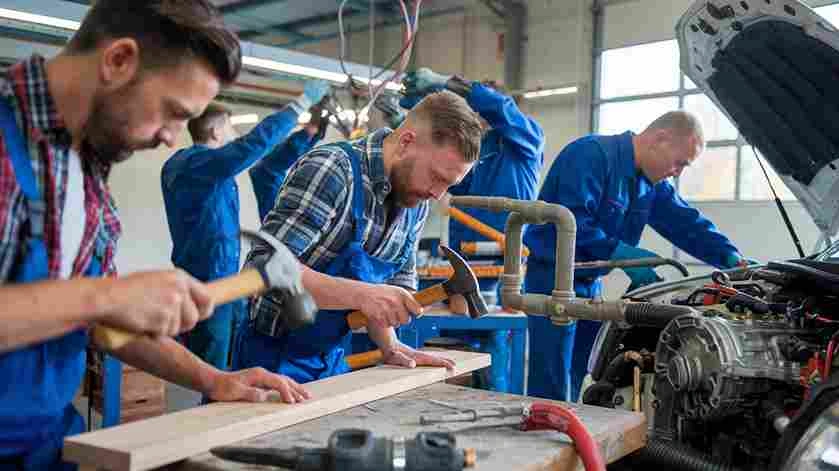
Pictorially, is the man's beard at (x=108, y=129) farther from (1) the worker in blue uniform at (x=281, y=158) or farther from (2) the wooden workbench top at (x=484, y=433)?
(1) the worker in blue uniform at (x=281, y=158)

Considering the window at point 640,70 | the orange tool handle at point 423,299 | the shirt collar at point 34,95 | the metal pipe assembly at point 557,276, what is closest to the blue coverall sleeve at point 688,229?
the metal pipe assembly at point 557,276

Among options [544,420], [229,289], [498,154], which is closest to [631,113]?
[498,154]

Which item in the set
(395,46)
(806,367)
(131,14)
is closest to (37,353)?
(131,14)

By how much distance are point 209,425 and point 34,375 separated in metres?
0.33

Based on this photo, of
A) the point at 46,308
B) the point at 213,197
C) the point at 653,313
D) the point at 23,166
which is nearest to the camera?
the point at 46,308

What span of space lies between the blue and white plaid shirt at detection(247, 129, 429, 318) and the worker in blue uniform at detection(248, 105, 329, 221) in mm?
2030

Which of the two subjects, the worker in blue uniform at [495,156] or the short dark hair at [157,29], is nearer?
the short dark hair at [157,29]

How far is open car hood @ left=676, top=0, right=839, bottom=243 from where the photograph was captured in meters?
2.02

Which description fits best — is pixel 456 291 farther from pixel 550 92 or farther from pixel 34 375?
pixel 550 92

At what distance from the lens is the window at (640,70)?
8.25 m

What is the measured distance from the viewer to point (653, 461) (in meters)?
1.69

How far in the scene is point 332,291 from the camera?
1774mm

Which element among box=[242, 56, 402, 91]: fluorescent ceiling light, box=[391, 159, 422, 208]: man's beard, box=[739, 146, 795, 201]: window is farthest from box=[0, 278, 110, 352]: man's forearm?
box=[739, 146, 795, 201]: window

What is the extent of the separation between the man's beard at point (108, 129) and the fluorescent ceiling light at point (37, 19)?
2.96m
